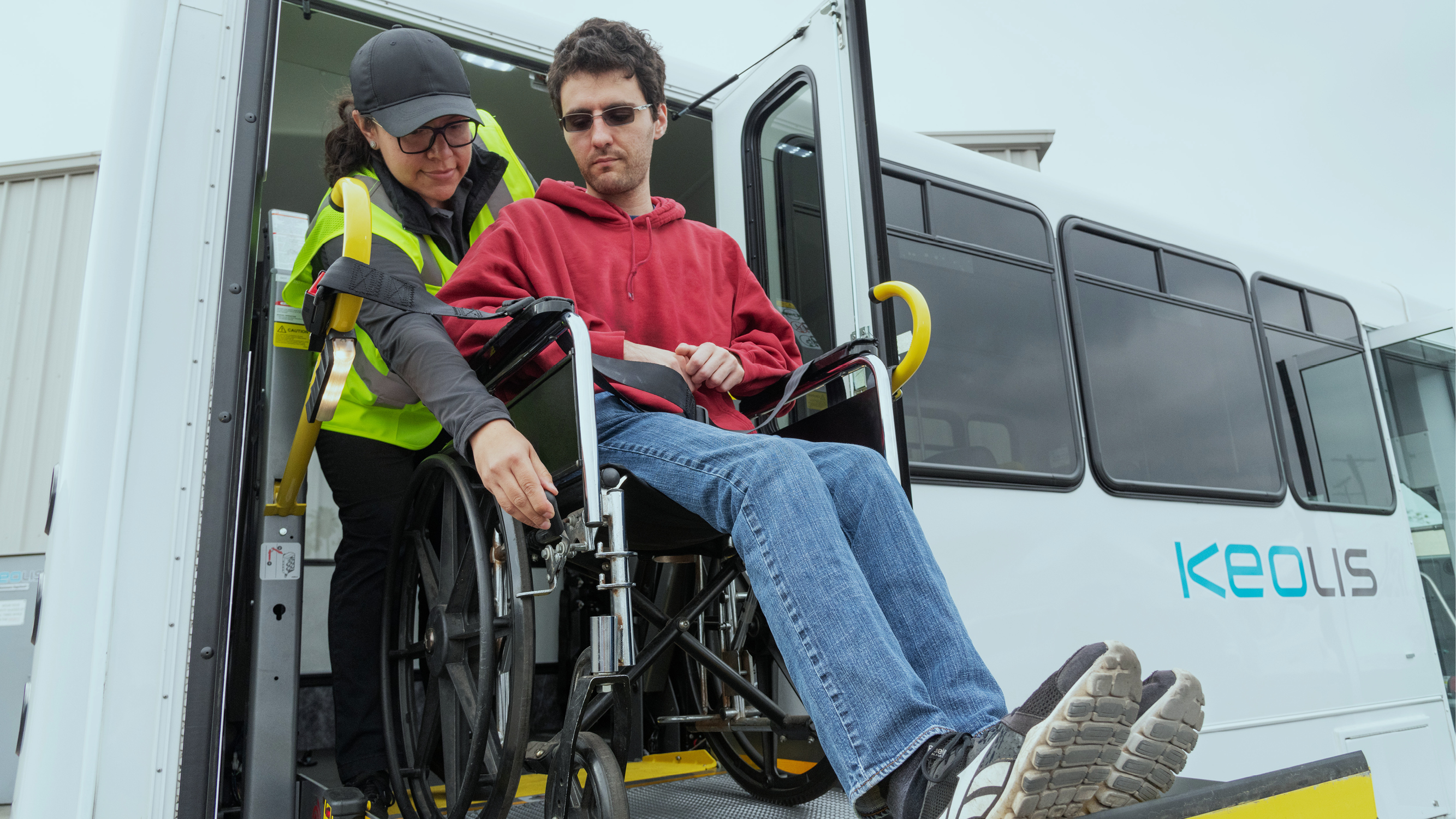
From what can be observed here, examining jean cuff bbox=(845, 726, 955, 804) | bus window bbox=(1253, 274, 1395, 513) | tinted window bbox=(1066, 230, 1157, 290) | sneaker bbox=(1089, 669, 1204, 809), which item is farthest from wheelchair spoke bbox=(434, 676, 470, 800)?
bus window bbox=(1253, 274, 1395, 513)

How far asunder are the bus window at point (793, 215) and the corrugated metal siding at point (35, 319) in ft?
15.8

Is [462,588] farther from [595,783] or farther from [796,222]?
[796,222]

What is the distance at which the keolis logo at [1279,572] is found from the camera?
306 centimetres

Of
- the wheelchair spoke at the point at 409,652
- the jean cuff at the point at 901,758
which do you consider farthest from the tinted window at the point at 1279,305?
the wheelchair spoke at the point at 409,652

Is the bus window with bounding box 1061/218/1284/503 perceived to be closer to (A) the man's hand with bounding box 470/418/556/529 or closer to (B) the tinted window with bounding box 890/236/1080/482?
(B) the tinted window with bounding box 890/236/1080/482

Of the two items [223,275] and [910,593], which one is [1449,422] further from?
[223,275]

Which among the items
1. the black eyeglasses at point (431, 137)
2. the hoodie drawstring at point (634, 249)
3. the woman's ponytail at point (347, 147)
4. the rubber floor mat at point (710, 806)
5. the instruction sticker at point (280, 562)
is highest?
the woman's ponytail at point (347, 147)

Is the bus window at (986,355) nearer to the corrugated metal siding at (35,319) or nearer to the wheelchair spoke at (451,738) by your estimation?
the wheelchair spoke at (451,738)

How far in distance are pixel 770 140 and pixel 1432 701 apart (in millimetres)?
3528

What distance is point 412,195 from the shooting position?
1.87 metres

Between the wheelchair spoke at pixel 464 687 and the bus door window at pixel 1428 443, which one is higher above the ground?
the bus door window at pixel 1428 443

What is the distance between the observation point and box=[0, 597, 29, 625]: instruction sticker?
18.4ft

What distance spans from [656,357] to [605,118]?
1.63 ft

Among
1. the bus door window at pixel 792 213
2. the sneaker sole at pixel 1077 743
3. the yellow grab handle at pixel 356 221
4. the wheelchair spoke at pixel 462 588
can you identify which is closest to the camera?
the sneaker sole at pixel 1077 743
